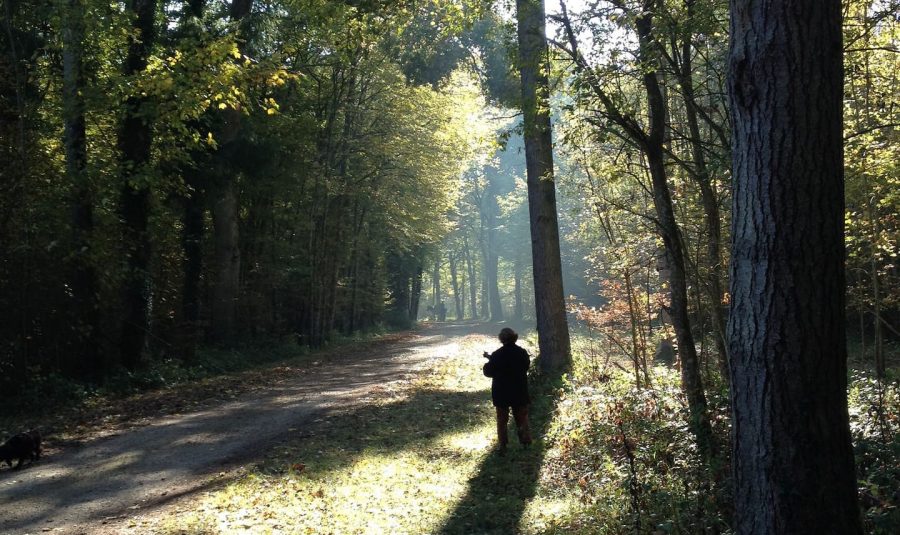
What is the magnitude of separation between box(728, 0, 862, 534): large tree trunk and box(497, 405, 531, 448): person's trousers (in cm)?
640

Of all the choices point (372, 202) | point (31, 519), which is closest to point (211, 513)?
point (31, 519)

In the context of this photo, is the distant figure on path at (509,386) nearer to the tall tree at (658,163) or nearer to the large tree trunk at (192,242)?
the tall tree at (658,163)

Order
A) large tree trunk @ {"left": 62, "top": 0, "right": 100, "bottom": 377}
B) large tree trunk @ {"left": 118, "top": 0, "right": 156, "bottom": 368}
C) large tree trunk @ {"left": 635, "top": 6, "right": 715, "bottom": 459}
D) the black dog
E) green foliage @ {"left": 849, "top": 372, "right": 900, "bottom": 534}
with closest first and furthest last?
green foliage @ {"left": 849, "top": 372, "right": 900, "bottom": 534} < large tree trunk @ {"left": 635, "top": 6, "right": 715, "bottom": 459} < the black dog < large tree trunk @ {"left": 62, "top": 0, "right": 100, "bottom": 377} < large tree trunk @ {"left": 118, "top": 0, "right": 156, "bottom": 368}

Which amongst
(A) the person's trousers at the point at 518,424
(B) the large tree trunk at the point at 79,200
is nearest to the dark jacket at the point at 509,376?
(A) the person's trousers at the point at 518,424

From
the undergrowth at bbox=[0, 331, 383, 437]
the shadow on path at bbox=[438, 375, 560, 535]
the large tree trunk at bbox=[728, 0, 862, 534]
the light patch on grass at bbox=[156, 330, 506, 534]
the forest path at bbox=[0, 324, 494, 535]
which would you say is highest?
the large tree trunk at bbox=[728, 0, 862, 534]

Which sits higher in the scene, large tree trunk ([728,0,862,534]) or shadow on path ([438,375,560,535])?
large tree trunk ([728,0,862,534])

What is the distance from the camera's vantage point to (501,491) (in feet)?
27.5

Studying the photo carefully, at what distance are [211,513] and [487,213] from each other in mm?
73129

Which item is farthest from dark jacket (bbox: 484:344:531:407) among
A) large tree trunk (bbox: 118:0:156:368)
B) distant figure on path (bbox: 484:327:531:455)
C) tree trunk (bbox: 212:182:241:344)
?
tree trunk (bbox: 212:182:241:344)

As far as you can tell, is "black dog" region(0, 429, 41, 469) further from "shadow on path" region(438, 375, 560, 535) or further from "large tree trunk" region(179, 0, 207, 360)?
"large tree trunk" region(179, 0, 207, 360)

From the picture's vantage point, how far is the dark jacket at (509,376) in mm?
9875

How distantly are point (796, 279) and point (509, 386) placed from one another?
265 inches

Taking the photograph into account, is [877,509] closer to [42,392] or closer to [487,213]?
[42,392]

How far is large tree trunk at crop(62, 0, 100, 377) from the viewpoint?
525 inches
